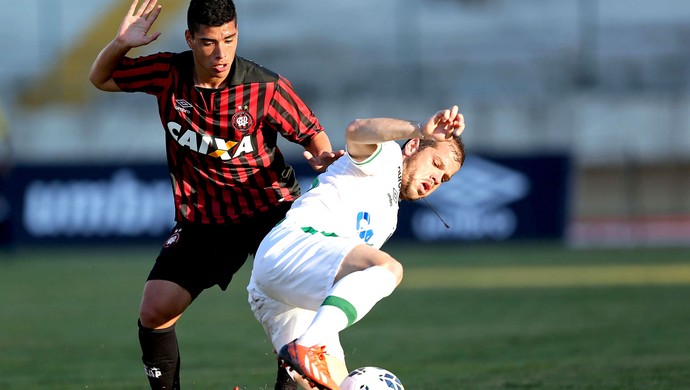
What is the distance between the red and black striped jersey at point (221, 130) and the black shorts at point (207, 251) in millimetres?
54

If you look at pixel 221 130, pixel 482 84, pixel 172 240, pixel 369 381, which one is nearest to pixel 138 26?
pixel 221 130

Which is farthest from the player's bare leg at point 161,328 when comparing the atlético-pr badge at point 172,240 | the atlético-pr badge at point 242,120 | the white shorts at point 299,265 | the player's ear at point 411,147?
the player's ear at point 411,147

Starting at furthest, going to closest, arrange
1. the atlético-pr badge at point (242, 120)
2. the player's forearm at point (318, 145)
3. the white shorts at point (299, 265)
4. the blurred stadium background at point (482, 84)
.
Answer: the blurred stadium background at point (482, 84)
the player's forearm at point (318, 145)
the atlético-pr badge at point (242, 120)
the white shorts at point (299, 265)

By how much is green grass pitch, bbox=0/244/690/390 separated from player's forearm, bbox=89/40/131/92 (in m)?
1.86

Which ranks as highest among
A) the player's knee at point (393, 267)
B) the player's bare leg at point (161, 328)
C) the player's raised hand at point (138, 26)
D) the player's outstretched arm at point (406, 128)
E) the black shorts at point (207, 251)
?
the player's raised hand at point (138, 26)

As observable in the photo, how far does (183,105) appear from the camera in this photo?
6.02m

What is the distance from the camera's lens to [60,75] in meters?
24.1

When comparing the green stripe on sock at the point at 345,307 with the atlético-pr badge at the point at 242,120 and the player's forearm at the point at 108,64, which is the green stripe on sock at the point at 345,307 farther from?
the player's forearm at the point at 108,64

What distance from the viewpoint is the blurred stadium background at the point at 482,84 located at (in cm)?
2336

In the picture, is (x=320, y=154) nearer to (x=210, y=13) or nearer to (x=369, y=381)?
(x=210, y=13)

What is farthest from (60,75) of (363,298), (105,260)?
(363,298)

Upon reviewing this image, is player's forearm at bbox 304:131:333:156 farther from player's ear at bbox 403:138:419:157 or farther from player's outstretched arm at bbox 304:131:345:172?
player's ear at bbox 403:138:419:157

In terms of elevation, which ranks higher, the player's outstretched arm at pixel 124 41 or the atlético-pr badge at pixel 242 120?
the player's outstretched arm at pixel 124 41

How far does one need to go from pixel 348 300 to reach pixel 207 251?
1552 mm
